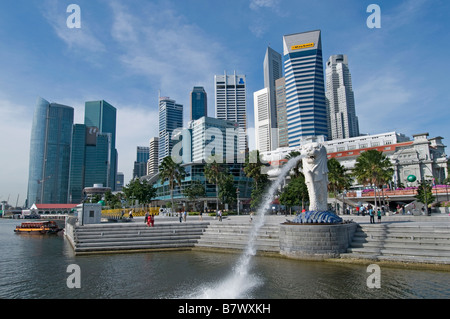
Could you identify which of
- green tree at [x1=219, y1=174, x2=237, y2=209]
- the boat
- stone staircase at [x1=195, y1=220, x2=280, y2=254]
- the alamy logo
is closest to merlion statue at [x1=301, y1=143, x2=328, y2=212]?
stone staircase at [x1=195, y1=220, x2=280, y2=254]

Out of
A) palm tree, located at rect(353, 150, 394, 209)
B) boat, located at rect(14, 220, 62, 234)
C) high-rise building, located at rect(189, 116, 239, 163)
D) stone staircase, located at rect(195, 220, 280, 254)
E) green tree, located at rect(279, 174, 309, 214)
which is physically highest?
high-rise building, located at rect(189, 116, 239, 163)

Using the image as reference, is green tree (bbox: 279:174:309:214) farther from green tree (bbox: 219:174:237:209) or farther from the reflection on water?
the reflection on water

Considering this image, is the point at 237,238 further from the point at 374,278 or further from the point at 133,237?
the point at 374,278

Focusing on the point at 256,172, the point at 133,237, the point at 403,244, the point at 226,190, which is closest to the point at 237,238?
the point at 133,237

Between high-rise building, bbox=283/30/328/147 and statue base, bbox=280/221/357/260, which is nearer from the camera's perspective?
statue base, bbox=280/221/357/260

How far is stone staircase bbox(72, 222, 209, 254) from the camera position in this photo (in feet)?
77.3

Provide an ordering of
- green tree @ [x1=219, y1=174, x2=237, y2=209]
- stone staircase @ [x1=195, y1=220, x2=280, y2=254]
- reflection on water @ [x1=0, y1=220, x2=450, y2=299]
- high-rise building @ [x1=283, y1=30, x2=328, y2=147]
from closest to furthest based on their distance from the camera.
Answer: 1. reflection on water @ [x1=0, y1=220, x2=450, y2=299]
2. stone staircase @ [x1=195, y1=220, x2=280, y2=254]
3. green tree @ [x1=219, y1=174, x2=237, y2=209]
4. high-rise building @ [x1=283, y1=30, x2=328, y2=147]

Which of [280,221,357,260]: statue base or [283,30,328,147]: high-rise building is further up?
[283,30,328,147]: high-rise building

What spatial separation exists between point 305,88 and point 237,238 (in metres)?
155

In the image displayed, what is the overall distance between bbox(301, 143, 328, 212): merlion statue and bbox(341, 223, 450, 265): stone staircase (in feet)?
11.0

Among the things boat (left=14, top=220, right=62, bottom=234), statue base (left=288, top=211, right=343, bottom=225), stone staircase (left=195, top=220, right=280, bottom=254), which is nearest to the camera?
statue base (left=288, top=211, right=343, bottom=225)

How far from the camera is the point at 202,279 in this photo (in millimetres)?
14445
